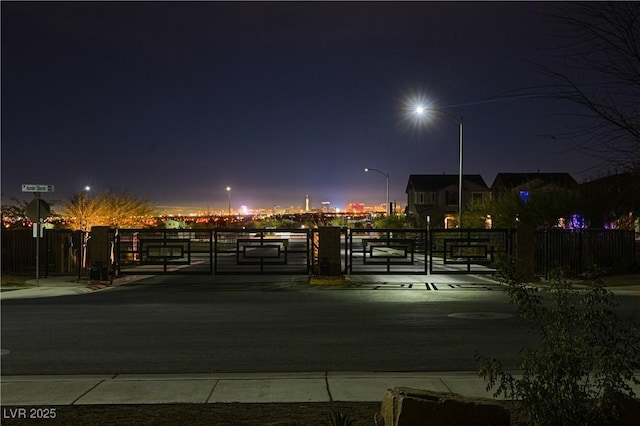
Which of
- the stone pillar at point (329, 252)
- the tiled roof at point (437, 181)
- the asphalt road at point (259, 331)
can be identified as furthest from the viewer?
the tiled roof at point (437, 181)

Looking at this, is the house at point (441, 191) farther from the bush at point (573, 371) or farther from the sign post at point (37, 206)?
the bush at point (573, 371)

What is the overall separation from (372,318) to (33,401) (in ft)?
28.1

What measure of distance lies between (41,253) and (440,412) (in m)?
25.7

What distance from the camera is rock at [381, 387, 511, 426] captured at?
18.0ft

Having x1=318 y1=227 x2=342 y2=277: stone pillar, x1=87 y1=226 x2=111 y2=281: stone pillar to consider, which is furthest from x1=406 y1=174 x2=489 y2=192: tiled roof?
x1=87 y1=226 x2=111 y2=281: stone pillar

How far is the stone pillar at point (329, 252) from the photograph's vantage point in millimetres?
24250

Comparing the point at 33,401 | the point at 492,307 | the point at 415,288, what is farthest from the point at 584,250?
the point at 33,401

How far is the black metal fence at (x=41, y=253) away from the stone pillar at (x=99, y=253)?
2.90m

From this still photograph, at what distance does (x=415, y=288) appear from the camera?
22.5 meters

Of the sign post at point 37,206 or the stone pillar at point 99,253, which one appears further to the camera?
the stone pillar at point 99,253

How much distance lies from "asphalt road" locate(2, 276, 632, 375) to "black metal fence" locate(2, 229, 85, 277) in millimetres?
7525

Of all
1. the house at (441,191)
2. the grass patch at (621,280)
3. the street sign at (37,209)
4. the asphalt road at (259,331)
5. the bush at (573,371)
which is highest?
the house at (441,191)

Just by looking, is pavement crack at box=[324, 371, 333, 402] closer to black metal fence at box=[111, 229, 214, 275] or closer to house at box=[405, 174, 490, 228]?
black metal fence at box=[111, 229, 214, 275]

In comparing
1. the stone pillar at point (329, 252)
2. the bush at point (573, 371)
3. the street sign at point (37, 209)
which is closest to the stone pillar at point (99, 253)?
the street sign at point (37, 209)
